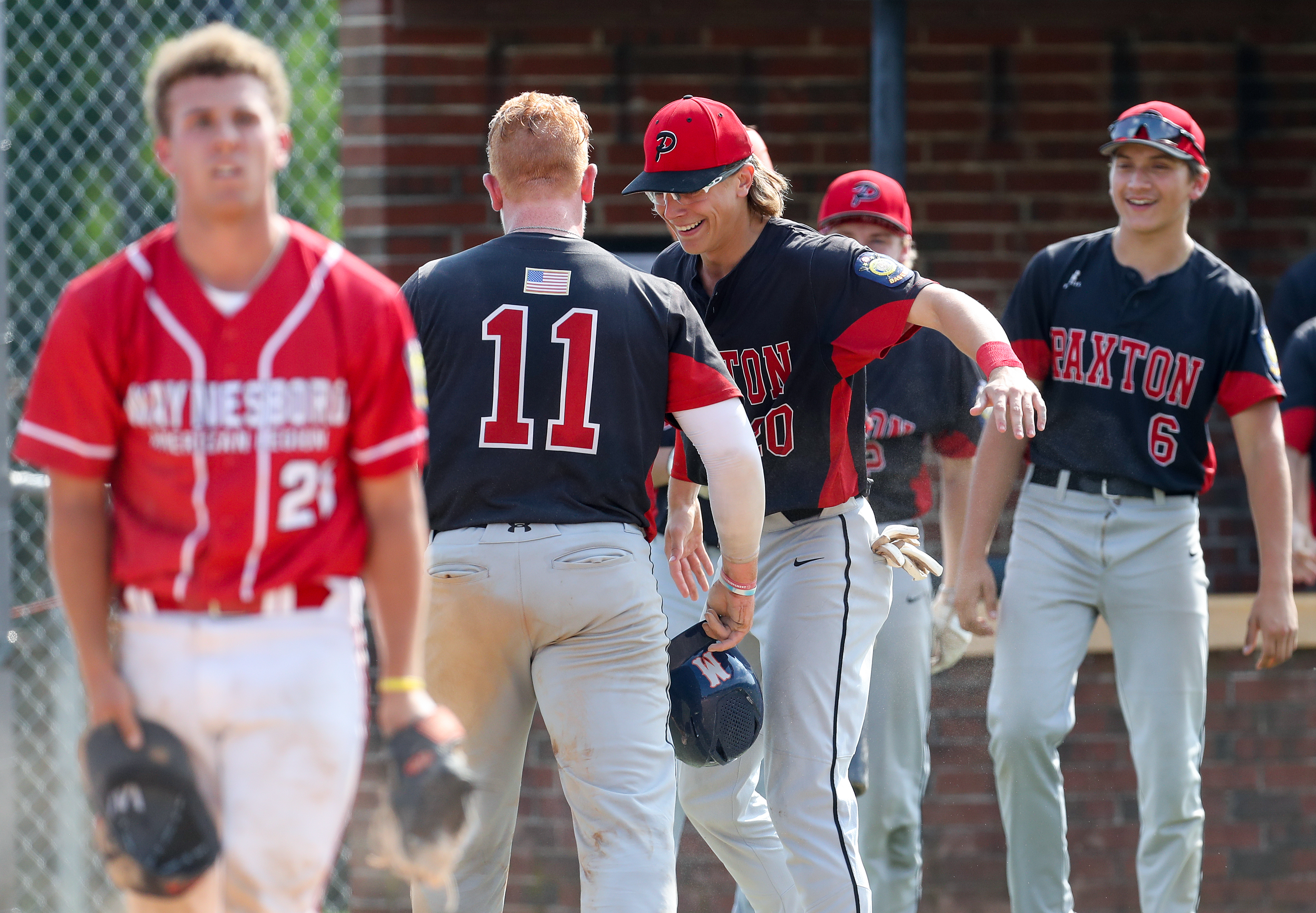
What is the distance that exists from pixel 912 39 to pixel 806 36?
37 centimetres

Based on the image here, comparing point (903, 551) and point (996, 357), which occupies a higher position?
point (996, 357)

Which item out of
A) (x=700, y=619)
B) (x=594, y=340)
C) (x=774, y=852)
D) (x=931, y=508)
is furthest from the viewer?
(x=931, y=508)

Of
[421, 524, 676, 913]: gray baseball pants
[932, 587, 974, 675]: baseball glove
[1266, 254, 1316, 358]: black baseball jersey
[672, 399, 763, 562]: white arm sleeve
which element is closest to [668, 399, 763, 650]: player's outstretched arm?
[672, 399, 763, 562]: white arm sleeve

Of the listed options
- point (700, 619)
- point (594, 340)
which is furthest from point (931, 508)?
point (594, 340)

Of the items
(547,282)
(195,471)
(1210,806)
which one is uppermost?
(547,282)

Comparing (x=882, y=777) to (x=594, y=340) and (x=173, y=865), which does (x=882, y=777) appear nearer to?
(x=594, y=340)

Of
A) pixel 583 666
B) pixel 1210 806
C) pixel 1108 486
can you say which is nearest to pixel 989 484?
pixel 1108 486

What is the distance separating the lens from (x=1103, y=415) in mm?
4012

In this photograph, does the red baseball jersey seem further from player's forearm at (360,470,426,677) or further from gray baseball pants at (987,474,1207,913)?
gray baseball pants at (987,474,1207,913)

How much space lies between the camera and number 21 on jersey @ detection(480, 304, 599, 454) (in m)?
2.99

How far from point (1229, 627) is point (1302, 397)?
2.90ft

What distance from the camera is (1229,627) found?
4977 mm

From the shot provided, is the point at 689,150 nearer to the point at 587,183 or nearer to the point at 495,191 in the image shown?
the point at 587,183

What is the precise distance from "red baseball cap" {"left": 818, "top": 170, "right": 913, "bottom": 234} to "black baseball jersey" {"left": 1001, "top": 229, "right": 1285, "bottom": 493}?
50 cm
